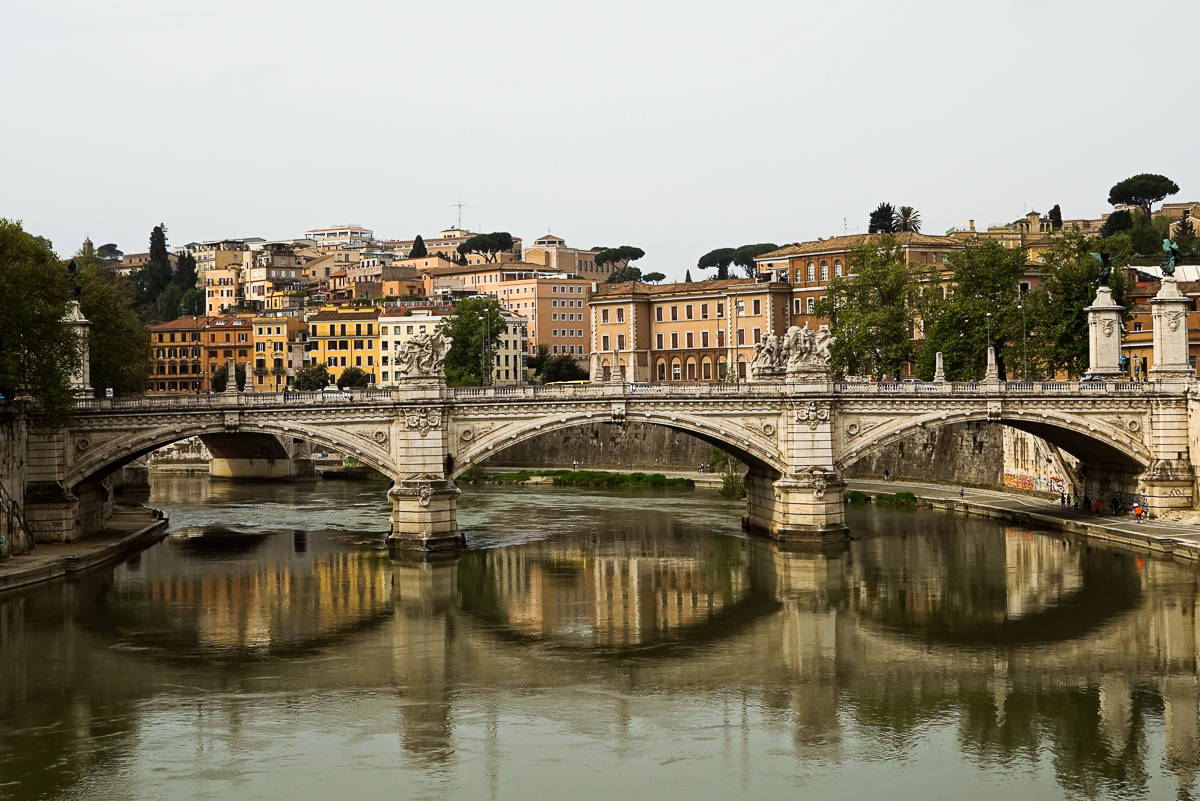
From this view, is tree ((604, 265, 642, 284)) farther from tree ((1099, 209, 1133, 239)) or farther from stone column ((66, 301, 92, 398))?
stone column ((66, 301, 92, 398))

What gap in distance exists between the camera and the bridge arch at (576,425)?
45.3 meters

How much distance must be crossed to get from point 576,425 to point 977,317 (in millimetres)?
22614

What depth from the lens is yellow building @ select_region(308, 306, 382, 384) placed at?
106312 millimetres

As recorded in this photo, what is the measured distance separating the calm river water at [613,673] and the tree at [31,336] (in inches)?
240

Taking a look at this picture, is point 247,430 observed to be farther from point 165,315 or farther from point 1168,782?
point 165,315

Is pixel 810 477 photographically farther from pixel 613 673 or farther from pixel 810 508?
pixel 613 673

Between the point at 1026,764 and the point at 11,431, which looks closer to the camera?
the point at 1026,764

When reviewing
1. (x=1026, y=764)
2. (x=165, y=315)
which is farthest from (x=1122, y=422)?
(x=165, y=315)

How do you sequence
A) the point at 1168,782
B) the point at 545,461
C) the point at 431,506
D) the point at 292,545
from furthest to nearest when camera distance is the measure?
the point at 545,461 → the point at 292,545 → the point at 431,506 → the point at 1168,782

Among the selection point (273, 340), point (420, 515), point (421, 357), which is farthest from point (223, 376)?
point (420, 515)

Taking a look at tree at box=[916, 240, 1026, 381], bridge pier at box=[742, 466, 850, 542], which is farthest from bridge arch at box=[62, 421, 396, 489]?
tree at box=[916, 240, 1026, 381]

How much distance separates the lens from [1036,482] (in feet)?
180

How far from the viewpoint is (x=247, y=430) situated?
1764 inches

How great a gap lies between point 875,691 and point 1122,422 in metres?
21.2
